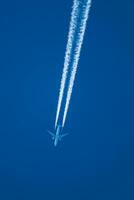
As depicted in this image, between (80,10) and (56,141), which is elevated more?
(80,10)

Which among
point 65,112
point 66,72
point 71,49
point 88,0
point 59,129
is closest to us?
point 88,0

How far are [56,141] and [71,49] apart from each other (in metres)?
13.6

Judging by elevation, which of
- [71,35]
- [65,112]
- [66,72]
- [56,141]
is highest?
[71,35]

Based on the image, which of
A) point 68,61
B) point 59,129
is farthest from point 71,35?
point 59,129

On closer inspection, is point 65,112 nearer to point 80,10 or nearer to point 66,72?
point 66,72

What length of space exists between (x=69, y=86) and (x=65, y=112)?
596 centimetres

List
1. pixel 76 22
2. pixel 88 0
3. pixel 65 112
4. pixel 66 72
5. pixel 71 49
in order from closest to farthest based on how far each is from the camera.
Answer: pixel 88 0, pixel 76 22, pixel 71 49, pixel 66 72, pixel 65 112

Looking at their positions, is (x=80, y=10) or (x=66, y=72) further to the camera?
(x=66, y=72)

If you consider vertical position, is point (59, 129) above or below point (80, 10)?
below

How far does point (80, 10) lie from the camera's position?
1794cm

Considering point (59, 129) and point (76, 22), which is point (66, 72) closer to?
point (76, 22)

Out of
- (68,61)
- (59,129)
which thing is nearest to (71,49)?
(68,61)

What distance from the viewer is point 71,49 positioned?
20719mm

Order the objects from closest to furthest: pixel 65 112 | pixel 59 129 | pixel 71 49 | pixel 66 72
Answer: pixel 71 49 < pixel 66 72 < pixel 65 112 < pixel 59 129
